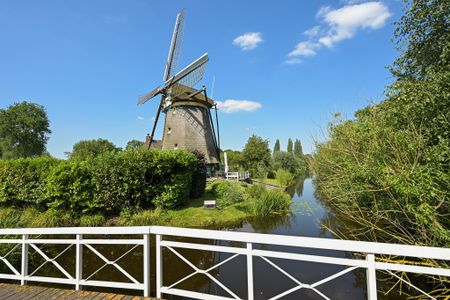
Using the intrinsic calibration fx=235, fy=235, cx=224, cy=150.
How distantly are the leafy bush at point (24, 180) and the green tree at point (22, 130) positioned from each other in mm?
30055

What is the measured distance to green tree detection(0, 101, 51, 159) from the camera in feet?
110

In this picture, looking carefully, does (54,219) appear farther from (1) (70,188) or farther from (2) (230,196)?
(2) (230,196)

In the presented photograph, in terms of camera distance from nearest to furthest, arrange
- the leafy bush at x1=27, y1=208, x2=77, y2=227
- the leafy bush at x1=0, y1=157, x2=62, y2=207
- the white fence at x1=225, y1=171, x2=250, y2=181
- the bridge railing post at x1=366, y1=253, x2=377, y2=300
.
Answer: the bridge railing post at x1=366, y1=253, x2=377, y2=300, the leafy bush at x1=27, y1=208, x2=77, y2=227, the leafy bush at x1=0, y1=157, x2=62, y2=207, the white fence at x1=225, y1=171, x2=250, y2=181

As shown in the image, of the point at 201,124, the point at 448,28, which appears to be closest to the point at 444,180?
the point at 448,28

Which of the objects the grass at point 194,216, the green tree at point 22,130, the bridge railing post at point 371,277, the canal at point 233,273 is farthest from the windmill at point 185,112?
the green tree at point 22,130

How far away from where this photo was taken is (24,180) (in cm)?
973

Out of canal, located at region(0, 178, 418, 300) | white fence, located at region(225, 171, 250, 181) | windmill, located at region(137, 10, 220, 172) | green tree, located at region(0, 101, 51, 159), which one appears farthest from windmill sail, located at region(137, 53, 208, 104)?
green tree, located at region(0, 101, 51, 159)

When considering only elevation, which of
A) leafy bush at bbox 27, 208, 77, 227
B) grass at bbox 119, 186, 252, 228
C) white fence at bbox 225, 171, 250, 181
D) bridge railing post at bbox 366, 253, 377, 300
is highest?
white fence at bbox 225, 171, 250, 181

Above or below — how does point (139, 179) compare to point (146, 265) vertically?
above

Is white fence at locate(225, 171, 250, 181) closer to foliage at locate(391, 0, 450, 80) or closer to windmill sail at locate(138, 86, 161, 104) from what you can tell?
windmill sail at locate(138, 86, 161, 104)

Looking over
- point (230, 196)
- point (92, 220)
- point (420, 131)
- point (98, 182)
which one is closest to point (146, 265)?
point (420, 131)

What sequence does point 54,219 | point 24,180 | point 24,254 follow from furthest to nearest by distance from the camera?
point 24,180, point 54,219, point 24,254

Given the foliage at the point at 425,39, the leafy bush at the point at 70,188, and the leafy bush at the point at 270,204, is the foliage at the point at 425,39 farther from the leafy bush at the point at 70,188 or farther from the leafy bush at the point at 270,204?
the leafy bush at the point at 70,188

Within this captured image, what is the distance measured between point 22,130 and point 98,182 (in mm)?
35916
